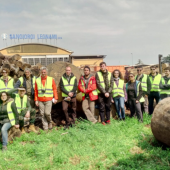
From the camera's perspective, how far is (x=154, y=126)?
4047 millimetres

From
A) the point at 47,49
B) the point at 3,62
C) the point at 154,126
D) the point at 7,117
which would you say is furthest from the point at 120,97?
the point at 47,49

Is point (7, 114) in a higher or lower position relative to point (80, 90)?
lower

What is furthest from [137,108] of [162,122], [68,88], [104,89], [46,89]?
[46,89]

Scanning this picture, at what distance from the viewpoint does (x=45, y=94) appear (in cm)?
532

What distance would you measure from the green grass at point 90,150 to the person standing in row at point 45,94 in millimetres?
583

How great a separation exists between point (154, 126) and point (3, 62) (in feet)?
18.3

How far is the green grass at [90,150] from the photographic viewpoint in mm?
3494

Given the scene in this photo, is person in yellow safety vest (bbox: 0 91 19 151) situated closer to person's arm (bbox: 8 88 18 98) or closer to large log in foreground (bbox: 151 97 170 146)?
person's arm (bbox: 8 88 18 98)

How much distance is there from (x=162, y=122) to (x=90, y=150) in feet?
5.18

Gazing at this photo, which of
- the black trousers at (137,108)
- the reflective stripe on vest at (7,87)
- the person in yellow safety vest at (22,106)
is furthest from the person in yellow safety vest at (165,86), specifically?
the reflective stripe on vest at (7,87)

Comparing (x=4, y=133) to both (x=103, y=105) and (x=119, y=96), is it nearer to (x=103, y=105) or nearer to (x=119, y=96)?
(x=103, y=105)

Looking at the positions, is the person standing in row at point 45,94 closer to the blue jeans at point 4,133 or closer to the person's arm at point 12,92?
the person's arm at point 12,92

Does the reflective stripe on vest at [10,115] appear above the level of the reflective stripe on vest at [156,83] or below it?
below

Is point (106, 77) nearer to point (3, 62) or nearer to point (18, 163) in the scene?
point (18, 163)
